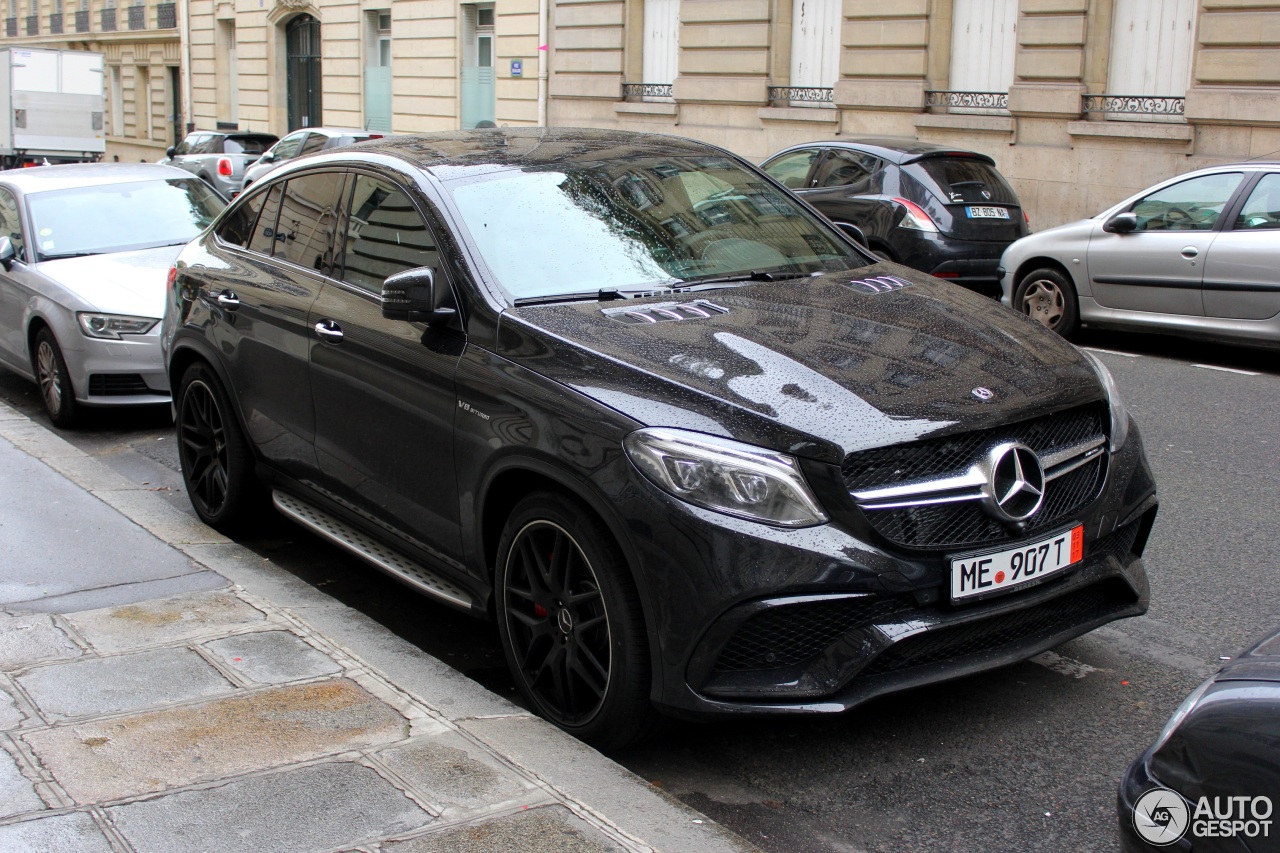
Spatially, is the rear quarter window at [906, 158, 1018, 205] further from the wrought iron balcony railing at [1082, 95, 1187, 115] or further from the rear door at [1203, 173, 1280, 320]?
the wrought iron balcony railing at [1082, 95, 1187, 115]

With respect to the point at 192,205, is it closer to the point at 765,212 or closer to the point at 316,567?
the point at 316,567

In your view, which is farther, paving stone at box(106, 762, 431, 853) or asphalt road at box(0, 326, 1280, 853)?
asphalt road at box(0, 326, 1280, 853)

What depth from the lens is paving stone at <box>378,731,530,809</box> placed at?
10.3 feet

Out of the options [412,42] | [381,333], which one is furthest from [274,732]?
[412,42]

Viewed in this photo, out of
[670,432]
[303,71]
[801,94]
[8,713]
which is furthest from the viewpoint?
[303,71]

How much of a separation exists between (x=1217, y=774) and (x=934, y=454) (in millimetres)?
1294

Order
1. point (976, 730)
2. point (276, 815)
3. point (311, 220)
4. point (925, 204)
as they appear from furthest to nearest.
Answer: point (925, 204), point (311, 220), point (976, 730), point (276, 815)

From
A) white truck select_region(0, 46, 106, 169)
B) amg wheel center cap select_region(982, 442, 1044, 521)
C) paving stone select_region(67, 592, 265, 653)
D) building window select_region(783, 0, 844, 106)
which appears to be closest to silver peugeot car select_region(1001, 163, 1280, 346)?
amg wheel center cap select_region(982, 442, 1044, 521)

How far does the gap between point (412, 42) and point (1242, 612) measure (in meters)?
30.8

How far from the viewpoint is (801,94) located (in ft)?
74.6

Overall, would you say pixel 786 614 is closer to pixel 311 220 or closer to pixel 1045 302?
pixel 311 220

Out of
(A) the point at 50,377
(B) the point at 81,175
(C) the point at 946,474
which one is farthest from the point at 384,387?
(B) the point at 81,175

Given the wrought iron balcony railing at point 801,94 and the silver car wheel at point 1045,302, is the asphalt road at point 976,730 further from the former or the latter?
the wrought iron balcony railing at point 801,94

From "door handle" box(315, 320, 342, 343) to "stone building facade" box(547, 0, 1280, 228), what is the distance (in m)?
12.4
